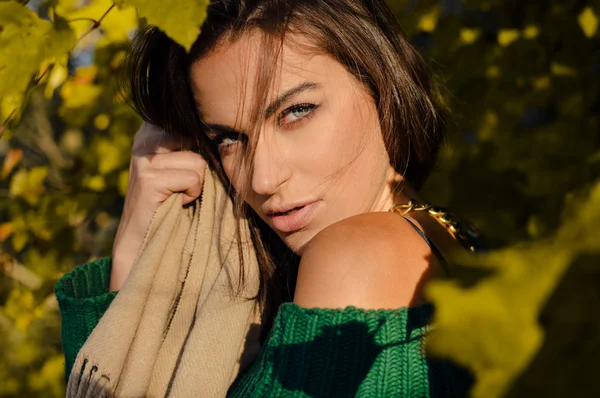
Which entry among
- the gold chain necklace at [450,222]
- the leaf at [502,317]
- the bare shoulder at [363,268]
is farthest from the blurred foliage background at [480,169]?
the bare shoulder at [363,268]

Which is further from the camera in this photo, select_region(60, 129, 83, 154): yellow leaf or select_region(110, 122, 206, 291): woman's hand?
select_region(60, 129, 83, 154): yellow leaf

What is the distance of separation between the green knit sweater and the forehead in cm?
44

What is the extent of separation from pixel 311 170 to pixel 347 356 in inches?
15.1

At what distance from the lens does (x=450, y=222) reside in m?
1.42

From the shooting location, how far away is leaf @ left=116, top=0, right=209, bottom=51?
944 mm

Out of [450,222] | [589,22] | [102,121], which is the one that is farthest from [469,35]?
[102,121]

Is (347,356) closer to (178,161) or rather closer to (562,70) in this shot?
(178,161)

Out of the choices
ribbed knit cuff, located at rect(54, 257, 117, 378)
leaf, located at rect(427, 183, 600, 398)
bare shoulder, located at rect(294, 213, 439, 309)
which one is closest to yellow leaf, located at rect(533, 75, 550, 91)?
bare shoulder, located at rect(294, 213, 439, 309)

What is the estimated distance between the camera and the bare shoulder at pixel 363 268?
1098 millimetres

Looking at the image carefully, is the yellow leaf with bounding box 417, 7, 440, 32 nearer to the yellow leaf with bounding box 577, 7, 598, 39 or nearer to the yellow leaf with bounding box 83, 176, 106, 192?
the yellow leaf with bounding box 577, 7, 598, 39

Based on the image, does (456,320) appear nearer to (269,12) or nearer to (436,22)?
(269,12)

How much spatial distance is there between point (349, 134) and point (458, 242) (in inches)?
11.5

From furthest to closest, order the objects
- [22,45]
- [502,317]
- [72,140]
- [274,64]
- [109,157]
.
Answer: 1. [72,140]
2. [109,157]
3. [274,64]
4. [22,45]
5. [502,317]

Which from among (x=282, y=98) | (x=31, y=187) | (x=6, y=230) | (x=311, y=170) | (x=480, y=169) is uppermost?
(x=282, y=98)
